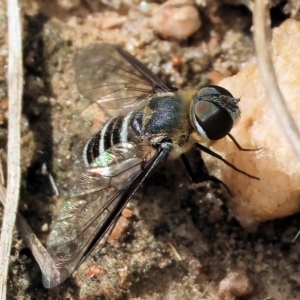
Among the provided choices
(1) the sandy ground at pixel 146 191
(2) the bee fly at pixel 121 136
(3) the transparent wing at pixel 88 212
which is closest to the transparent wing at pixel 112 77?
(2) the bee fly at pixel 121 136

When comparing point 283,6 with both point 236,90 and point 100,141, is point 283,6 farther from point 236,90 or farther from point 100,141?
point 100,141

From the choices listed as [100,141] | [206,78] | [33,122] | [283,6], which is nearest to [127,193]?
[100,141]

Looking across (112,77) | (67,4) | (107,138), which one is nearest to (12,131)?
(107,138)

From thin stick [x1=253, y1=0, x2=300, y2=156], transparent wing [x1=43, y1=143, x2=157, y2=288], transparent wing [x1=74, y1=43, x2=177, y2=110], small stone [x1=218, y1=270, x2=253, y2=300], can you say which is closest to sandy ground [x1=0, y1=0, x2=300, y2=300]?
small stone [x1=218, y1=270, x2=253, y2=300]

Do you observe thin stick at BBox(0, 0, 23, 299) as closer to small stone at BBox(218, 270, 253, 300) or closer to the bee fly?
the bee fly

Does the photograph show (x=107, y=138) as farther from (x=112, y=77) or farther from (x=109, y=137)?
(x=112, y=77)
